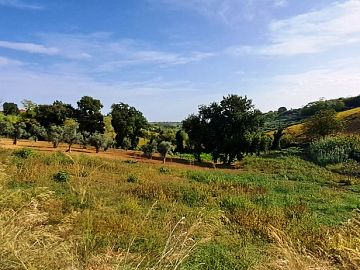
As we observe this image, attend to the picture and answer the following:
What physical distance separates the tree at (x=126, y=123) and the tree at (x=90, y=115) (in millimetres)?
1642

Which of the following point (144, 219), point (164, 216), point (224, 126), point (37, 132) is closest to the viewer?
point (144, 219)

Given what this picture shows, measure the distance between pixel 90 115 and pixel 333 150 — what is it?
28004mm

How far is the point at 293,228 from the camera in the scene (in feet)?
28.2

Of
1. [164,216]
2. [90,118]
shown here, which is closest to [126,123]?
[90,118]

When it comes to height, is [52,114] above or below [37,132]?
above

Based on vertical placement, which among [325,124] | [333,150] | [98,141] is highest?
[325,124]

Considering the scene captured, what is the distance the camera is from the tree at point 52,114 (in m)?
48.3

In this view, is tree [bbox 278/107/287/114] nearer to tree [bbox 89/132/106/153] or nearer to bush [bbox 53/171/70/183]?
tree [bbox 89/132/106/153]

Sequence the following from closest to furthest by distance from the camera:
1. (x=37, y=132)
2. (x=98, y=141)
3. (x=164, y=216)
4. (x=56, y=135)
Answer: (x=164, y=216) → (x=56, y=135) → (x=98, y=141) → (x=37, y=132)

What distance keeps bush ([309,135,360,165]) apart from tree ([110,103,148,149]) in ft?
69.5

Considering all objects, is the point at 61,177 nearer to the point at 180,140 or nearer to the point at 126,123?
the point at 180,140

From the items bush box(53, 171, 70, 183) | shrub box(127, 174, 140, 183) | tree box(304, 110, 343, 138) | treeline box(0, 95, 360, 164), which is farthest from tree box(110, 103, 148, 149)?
bush box(53, 171, 70, 183)

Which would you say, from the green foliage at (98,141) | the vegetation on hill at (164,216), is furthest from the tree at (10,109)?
the green foliage at (98,141)

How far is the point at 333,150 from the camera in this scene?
36.5m
